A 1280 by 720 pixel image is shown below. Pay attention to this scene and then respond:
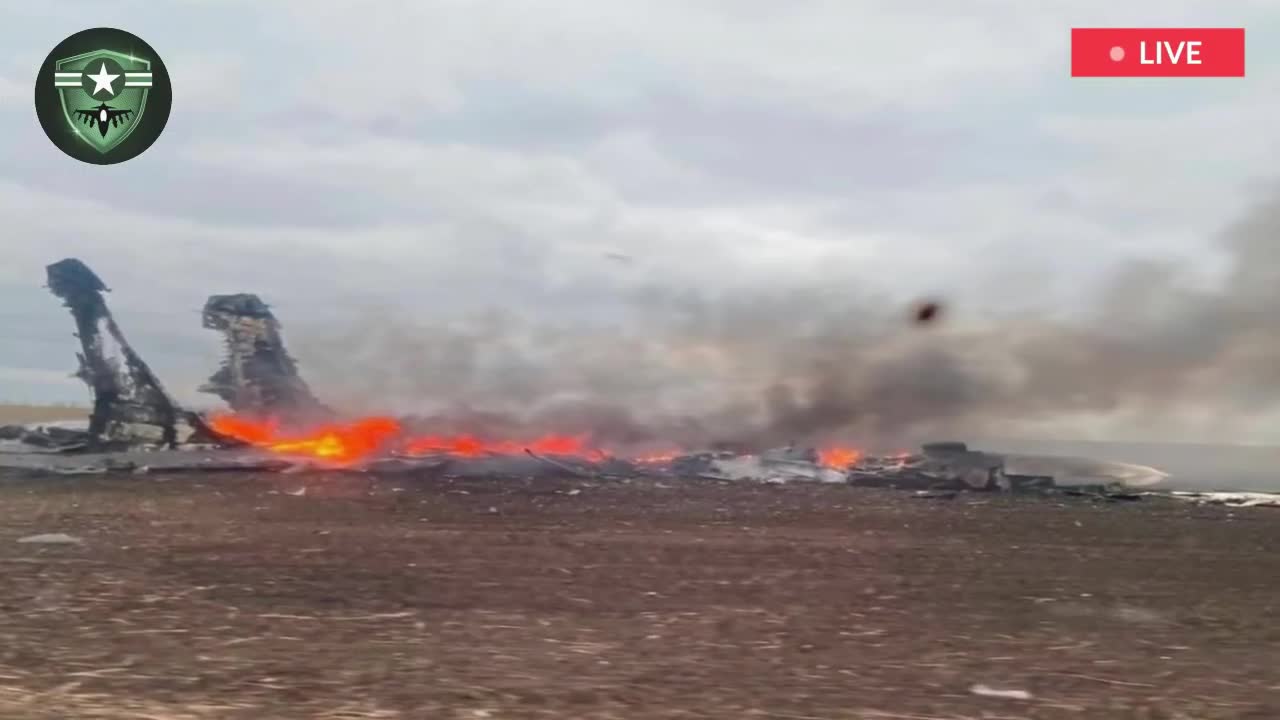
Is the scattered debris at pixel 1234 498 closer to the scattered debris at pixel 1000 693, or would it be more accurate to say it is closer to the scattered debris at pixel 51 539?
the scattered debris at pixel 1000 693

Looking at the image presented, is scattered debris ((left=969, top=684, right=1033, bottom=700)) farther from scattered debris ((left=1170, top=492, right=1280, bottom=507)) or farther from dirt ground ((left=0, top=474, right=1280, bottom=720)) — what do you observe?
scattered debris ((left=1170, top=492, right=1280, bottom=507))

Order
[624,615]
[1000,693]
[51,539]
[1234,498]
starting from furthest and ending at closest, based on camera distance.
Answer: [1234,498] < [51,539] < [624,615] < [1000,693]

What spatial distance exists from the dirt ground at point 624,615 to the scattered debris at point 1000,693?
0.08m

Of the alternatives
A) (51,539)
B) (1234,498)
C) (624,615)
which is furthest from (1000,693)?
(1234,498)

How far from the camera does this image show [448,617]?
11.4m

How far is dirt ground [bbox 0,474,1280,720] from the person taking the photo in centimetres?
841

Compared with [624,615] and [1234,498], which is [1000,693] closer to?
[624,615]

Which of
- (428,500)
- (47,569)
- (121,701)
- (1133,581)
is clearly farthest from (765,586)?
(428,500)

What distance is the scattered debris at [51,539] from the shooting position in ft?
54.7

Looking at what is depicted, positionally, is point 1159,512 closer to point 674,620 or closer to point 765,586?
point 765,586

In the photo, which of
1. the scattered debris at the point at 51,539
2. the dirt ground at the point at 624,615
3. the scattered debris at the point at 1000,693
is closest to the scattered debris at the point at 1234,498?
the dirt ground at the point at 624,615

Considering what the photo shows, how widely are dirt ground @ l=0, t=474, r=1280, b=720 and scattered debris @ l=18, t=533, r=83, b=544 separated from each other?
1.05ft

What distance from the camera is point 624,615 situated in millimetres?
11617

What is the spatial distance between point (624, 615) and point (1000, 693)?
4.32 metres
